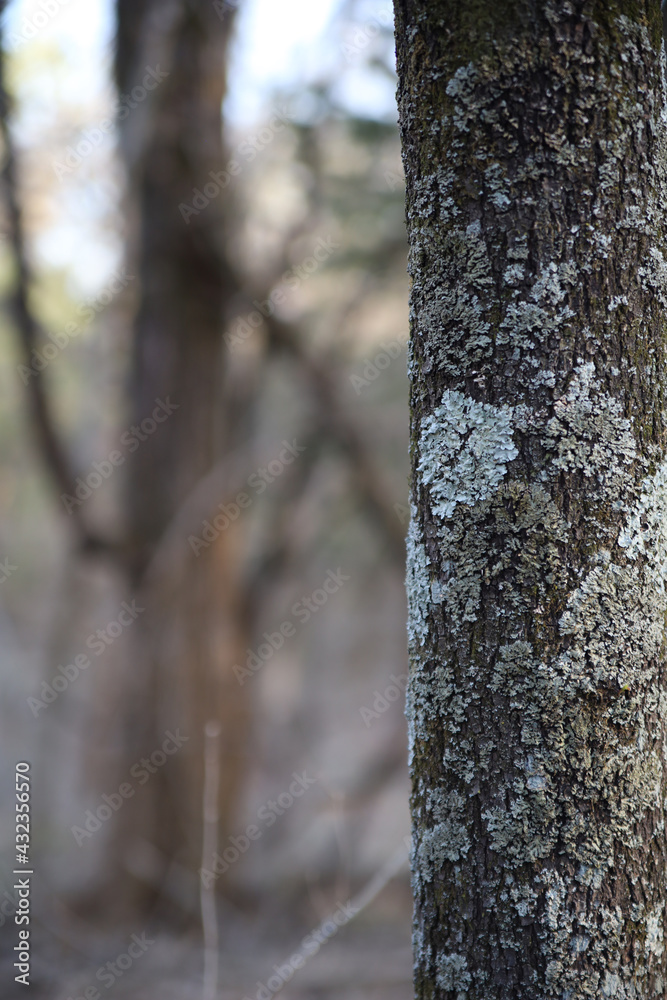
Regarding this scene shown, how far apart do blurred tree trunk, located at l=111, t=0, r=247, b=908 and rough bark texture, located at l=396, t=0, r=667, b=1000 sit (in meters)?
3.95

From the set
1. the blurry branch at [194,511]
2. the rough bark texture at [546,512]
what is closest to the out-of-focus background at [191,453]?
the blurry branch at [194,511]

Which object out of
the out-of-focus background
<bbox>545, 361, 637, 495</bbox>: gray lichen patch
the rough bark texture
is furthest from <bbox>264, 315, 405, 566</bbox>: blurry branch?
<bbox>545, 361, 637, 495</bbox>: gray lichen patch

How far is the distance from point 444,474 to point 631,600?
0.94ft

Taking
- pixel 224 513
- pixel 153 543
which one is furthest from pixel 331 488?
pixel 153 543

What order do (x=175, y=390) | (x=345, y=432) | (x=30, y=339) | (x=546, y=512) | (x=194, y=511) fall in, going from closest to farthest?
1. (x=546, y=512)
2. (x=30, y=339)
3. (x=194, y=511)
4. (x=175, y=390)
5. (x=345, y=432)

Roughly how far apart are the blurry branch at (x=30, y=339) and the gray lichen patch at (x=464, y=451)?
3.67 meters

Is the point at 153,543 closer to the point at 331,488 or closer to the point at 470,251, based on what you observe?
the point at 331,488

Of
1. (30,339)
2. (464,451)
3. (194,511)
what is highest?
(30,339)

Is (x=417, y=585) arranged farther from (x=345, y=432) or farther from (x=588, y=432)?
(x=345, y=432)

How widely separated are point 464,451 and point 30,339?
387 centimetres

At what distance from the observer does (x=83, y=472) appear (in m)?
4.78

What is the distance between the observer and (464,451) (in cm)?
94

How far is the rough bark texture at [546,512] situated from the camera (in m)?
0.87

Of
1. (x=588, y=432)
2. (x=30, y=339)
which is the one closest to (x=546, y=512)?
(x=588, y=432)
